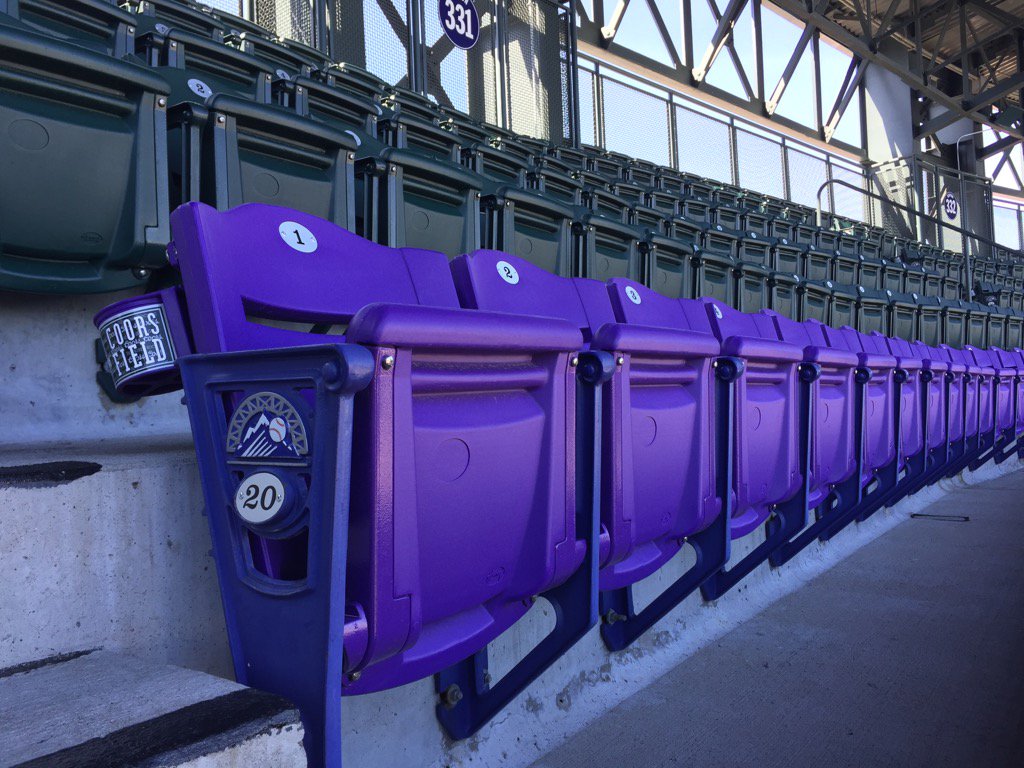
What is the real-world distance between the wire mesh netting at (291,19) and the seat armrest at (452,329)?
289cm

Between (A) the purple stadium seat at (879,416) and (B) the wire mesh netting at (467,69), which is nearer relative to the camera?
(A) the purple stadium seat at (879,416)

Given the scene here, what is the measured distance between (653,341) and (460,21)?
346 centimetres

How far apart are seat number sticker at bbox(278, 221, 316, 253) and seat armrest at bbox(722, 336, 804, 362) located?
17.9 inches

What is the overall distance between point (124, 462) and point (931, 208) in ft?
27.7

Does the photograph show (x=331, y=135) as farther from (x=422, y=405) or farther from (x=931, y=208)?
(x=931, y=208)

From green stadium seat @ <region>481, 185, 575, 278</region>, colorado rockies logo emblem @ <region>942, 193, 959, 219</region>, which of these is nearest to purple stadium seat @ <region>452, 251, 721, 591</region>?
green stadium seat @ <region>481, 185, 575, 278</region>

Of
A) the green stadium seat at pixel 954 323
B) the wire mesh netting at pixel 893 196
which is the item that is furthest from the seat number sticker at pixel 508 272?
the wire mesh netting at pixel 893 196

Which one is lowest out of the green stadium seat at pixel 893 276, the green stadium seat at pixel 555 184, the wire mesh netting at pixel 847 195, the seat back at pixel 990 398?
the seat back at pixel 990 398

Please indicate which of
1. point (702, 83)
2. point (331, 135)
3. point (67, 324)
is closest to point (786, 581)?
point (331, 135)

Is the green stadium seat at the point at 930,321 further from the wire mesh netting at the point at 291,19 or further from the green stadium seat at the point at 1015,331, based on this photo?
the wire mesh netting at the point at 291,19

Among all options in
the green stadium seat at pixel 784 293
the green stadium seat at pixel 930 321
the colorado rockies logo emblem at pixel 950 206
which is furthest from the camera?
the colorado rockies logo emblem at pixel 950 206

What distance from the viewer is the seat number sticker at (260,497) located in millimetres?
407

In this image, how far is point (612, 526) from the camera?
0.65m

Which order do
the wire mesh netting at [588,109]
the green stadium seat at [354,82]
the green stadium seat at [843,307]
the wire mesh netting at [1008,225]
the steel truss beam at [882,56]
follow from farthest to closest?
1. the wire mesh netting at [1008,225]
2. the steel truss beam at [882,56]
3. the wire mesh netting at [588,109]
4. the green stadium seat at [843,307]
5. the green stadium seat at [354,82]
